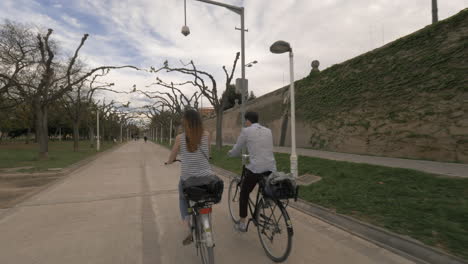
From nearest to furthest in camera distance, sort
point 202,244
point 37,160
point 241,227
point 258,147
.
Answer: point 202,244 < point 258,147 < point 241,227 < point 37,160

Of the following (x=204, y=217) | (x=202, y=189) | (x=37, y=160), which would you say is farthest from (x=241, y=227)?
(x=37, y=160)

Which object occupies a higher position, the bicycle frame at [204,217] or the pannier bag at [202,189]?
the pannier bag at [202,189]

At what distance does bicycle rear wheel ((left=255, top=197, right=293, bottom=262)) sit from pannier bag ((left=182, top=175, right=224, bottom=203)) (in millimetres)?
744

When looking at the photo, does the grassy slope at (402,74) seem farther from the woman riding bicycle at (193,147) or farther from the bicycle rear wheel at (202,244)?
the bicycle rear wheel at (202,244)

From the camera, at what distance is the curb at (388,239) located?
294cm

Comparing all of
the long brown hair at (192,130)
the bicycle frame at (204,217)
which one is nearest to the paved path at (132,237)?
the bicycle frame at (204,217)

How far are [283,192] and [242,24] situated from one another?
993 centimetres

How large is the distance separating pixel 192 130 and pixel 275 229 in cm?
153

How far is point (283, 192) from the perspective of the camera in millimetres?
2865

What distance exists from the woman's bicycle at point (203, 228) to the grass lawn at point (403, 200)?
9.13 ft

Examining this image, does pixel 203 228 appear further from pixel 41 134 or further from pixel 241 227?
pixel 41 134

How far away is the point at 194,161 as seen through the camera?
9.61ft

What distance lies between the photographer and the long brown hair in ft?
9.35

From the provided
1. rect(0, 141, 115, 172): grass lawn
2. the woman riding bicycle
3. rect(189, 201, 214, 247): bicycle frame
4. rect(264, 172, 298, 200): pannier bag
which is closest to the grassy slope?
rect(264, 172, 298, 200): pannier bag
